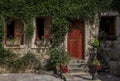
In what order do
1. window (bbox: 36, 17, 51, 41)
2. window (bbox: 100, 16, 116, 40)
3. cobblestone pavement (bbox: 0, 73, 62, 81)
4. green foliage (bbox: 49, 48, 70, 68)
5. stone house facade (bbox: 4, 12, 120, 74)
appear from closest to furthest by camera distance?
cobblestone pavement (bbox: 0, 73, 62, 81) < green foliage (bbox: 49, 48, 70, 68) < stone house facade (bbox: 4, 12, 120, 74) < window (bbox: 36, 17, 51, 41) < window (bbox: 100, 16, 116, 40)

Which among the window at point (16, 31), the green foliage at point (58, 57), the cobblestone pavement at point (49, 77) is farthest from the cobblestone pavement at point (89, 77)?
the window at point (16, 31)

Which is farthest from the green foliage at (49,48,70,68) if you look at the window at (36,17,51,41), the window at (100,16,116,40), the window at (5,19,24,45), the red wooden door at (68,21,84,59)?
the window at (100,16,116,40)

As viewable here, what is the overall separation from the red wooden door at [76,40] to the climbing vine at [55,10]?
56 centimetres

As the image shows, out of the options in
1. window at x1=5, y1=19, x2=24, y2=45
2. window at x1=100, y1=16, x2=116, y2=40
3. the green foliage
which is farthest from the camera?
window at x1=100, y1=16, x2=116, y2=40

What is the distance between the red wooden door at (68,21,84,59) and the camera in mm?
16641

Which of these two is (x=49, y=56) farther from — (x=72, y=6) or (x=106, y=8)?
(x=106, y=8)

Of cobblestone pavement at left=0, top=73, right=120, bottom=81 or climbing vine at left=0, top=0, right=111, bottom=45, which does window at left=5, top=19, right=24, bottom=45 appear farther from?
cobblestone pavement at left=0, top=73, right=120, bottom=81

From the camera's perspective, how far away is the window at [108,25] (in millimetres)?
16859

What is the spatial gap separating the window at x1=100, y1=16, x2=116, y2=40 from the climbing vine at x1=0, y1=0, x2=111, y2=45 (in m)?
1.07

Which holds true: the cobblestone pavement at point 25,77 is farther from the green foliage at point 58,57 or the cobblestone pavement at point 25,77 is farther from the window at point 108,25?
the window at point 108,25

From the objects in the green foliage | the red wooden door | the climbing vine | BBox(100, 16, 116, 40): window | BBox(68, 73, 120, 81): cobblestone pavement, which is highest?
the climbing vine

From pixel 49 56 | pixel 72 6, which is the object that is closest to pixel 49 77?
pixel 49 56

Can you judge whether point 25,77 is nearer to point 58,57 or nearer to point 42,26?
point 58,57

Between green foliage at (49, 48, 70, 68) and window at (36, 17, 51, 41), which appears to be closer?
green foliage at (49, 48, 70, 68)
